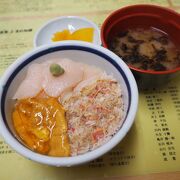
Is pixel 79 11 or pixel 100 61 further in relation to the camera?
pixel 79 11

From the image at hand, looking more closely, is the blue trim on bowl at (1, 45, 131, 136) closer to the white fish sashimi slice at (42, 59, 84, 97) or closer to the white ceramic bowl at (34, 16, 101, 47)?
the white fish sashimi slice at (42, 59, 84, 97)

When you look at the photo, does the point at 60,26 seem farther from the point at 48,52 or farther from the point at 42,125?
the point at 42,125

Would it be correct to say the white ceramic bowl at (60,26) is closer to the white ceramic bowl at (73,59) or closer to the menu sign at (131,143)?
the menu sign at (131,143)

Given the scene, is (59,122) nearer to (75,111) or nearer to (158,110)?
(75,111)

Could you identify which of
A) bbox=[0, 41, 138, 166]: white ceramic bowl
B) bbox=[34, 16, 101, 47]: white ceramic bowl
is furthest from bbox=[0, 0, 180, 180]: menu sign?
bbox=[0, 41, 138, 166]: white ceramic bowl

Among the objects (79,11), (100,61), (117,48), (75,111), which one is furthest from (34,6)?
(75,111)

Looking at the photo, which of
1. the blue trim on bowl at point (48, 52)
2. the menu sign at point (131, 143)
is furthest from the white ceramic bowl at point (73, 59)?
the menu sign at point (131, 143)

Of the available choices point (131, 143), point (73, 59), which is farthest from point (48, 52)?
point (131, 143)
